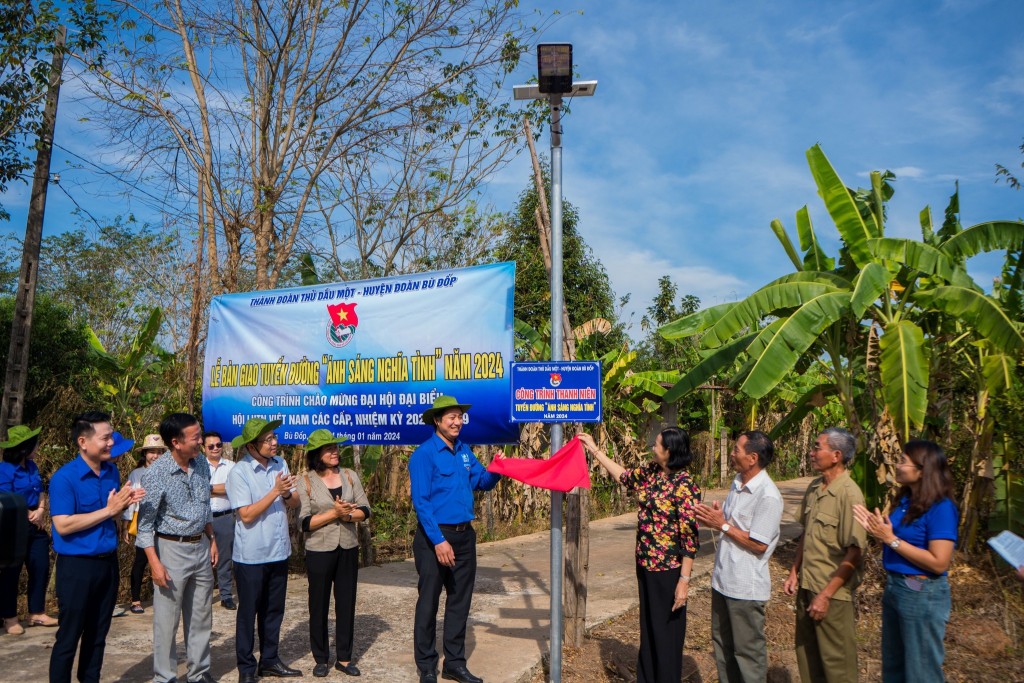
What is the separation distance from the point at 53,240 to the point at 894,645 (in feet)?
99.9

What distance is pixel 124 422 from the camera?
11.4 m

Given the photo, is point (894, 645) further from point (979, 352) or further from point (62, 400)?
point (62, 400)

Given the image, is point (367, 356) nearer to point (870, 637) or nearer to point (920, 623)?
point (920, 623)

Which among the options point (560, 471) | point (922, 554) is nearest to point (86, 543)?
point (560, 471)

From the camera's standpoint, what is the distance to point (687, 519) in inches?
193

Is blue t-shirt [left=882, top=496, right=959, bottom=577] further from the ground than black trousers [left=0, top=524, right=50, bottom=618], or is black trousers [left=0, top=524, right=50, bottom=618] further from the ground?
blue t-shirt [left=882, top=496, right=959, bottom=577]

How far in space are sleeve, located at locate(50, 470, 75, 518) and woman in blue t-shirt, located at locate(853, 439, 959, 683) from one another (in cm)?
452

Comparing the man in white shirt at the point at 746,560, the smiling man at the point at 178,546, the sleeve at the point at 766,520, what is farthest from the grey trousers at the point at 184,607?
the sleeve at the point at 766,520

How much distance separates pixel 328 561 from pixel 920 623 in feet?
12.6

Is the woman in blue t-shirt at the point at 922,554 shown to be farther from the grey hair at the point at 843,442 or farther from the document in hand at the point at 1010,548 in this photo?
the document in hand at the point at 1010,548

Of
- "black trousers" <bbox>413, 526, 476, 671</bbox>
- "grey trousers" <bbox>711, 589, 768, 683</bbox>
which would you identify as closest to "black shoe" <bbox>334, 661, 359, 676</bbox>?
"black trousers" <bbox>413, 526, 476, 671</bbox>

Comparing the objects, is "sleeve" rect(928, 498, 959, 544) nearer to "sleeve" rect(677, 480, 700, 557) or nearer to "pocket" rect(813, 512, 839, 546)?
"pocket" rect(813, 512, 839, 546)

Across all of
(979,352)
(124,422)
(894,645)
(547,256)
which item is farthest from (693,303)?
(894,645)

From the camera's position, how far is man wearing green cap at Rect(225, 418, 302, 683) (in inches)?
A: 215
